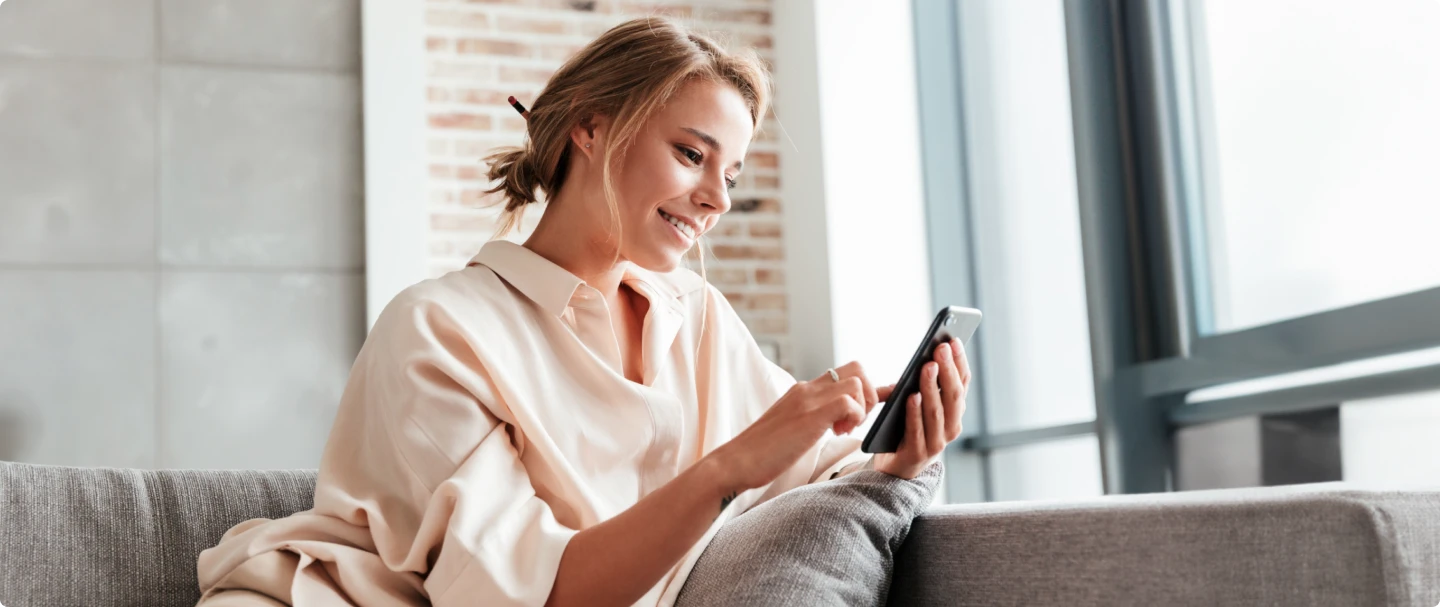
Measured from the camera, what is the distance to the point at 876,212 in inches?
154

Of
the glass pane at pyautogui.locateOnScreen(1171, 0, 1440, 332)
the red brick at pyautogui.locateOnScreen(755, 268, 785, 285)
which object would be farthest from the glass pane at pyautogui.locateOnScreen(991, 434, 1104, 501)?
the red brick at pyautogui.locateOnScreen(755, 268, 785, 285)

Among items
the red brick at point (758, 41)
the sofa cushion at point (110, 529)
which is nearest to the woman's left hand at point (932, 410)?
the sofa cushion at point (110, 529)

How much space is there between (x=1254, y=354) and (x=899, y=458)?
1.41m

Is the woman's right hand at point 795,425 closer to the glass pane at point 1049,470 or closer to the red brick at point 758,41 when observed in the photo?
the glass pane at point 1049,470

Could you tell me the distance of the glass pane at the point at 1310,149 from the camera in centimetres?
226

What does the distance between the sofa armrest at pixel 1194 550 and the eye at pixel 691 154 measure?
608mm

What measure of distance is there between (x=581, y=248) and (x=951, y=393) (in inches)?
23.5

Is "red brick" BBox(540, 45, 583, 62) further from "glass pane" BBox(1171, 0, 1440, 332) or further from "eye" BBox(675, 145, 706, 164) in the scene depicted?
"eye" BBox(675, 145, 706, 164)

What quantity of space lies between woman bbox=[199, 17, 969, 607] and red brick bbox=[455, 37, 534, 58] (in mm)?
1900

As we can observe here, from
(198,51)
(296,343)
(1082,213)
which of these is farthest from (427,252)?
(1082,213)

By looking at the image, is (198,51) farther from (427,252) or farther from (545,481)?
(545,481)

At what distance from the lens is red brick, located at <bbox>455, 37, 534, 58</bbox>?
3.80 meters

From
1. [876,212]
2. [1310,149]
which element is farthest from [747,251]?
[1310,149]

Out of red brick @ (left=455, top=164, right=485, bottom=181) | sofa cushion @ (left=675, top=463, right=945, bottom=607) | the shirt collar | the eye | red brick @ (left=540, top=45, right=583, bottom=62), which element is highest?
red brick @ (left=540, top=45, right=583, bottom=62)
